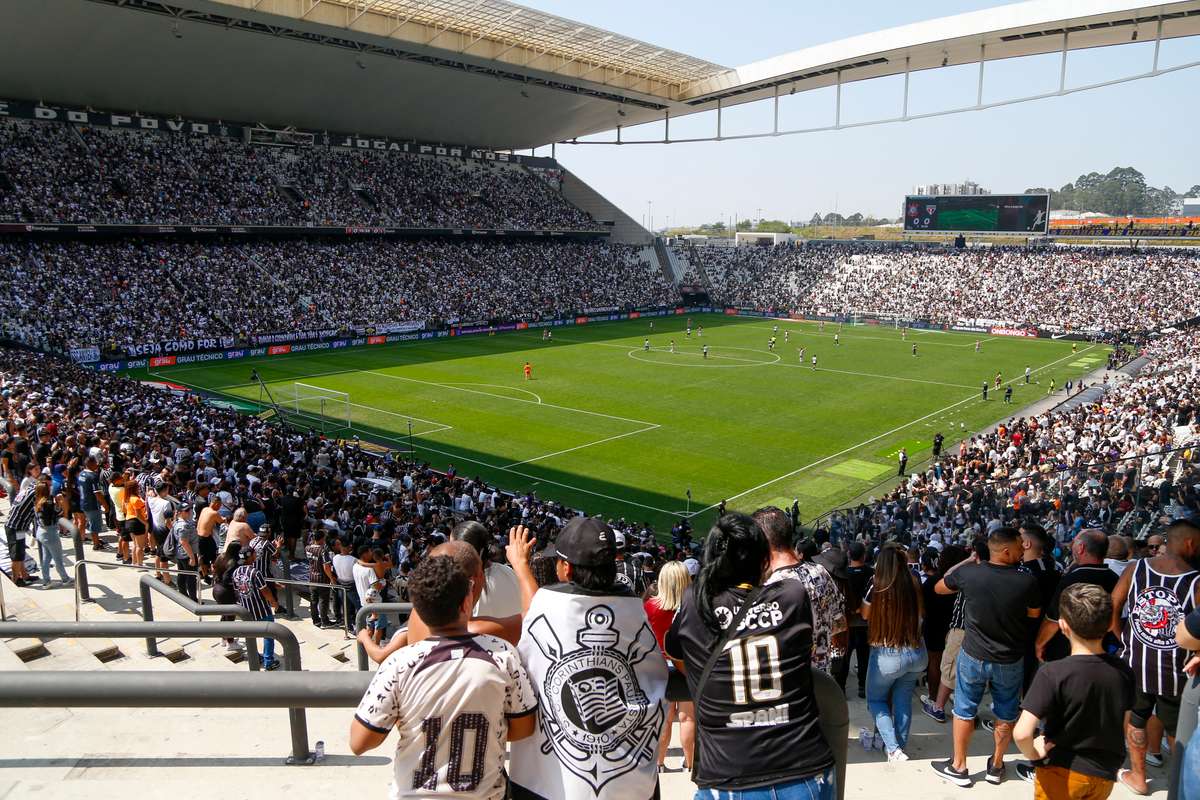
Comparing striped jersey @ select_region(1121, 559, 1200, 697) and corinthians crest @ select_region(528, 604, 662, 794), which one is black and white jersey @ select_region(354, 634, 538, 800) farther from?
striped jersey @ select_region(1121, 559, 1200, 697)

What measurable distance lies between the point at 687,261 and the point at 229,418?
6658cm

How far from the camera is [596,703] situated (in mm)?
3217

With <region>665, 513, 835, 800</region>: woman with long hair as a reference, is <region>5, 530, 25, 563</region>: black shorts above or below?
below

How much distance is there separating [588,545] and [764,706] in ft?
2.98

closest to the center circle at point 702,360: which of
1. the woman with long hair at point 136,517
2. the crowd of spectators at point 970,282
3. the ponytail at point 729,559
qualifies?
the crowd of spectators at point 970,282

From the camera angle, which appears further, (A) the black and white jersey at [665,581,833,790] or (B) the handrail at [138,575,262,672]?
(B) the handrail at [138,575,262,672]

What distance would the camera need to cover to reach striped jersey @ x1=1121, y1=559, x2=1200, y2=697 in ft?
16.4

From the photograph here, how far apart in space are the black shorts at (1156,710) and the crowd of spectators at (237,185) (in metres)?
55.4

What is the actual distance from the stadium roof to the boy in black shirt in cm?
3842

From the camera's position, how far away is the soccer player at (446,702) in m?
3.00

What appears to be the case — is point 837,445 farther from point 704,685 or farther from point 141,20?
point 141,20

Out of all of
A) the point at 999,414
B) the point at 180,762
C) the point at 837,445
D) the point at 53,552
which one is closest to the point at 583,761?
the point at 180,762

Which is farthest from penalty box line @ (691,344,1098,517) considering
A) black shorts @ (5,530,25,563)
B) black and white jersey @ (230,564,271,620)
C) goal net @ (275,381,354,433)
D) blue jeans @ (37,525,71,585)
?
black shorts @ (5,530,25,563)

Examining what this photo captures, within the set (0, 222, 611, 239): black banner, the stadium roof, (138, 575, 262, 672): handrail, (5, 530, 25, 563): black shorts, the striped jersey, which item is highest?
the stadium roof
